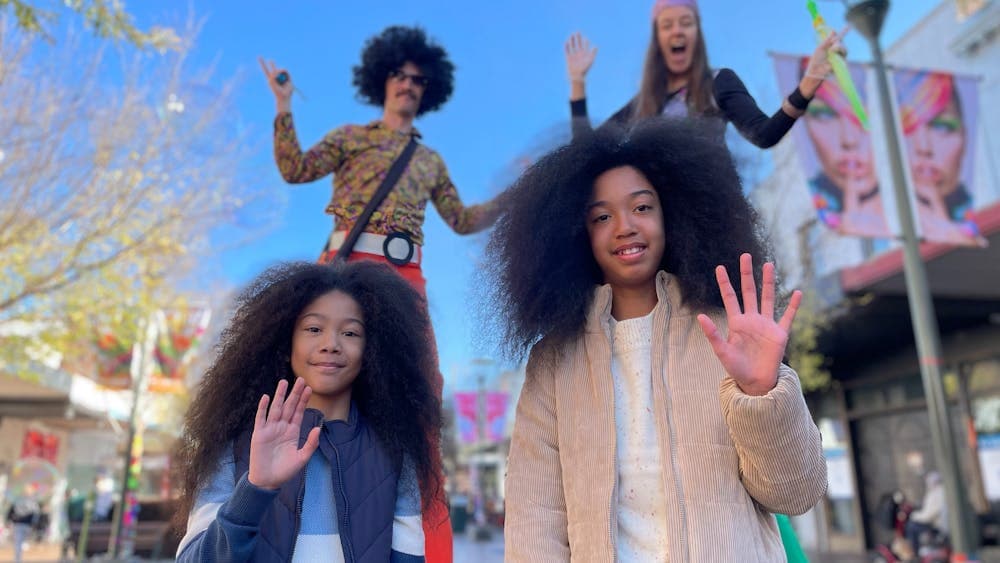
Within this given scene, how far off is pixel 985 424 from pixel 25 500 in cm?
2012

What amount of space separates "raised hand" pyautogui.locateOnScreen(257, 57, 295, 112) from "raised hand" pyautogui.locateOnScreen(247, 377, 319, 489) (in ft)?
5.25

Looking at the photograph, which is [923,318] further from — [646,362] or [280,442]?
[280,442]

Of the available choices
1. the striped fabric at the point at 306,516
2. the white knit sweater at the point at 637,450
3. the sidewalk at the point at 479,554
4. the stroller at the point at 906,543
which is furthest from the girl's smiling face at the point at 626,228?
the sidewalk at the point at 479,554

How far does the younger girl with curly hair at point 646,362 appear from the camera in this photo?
69.1 inches

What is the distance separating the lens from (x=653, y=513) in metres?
1.89

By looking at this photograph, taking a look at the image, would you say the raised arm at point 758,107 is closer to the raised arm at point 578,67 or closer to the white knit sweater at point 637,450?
the raised arm at point 578,67

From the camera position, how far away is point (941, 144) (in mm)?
8805

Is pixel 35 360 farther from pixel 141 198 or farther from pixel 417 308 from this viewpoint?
pixel 417 308

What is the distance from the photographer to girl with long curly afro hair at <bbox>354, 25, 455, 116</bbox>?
3561 mm

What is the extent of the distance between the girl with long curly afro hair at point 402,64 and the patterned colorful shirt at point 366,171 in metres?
0.45

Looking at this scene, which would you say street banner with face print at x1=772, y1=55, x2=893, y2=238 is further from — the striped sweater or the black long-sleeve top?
the striped sweater

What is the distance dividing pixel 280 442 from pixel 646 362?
102cm

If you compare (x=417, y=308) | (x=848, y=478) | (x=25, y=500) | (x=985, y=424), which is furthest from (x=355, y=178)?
(x=25, y=500)

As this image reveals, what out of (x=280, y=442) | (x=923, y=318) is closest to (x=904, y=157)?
(x=923, y=318)
